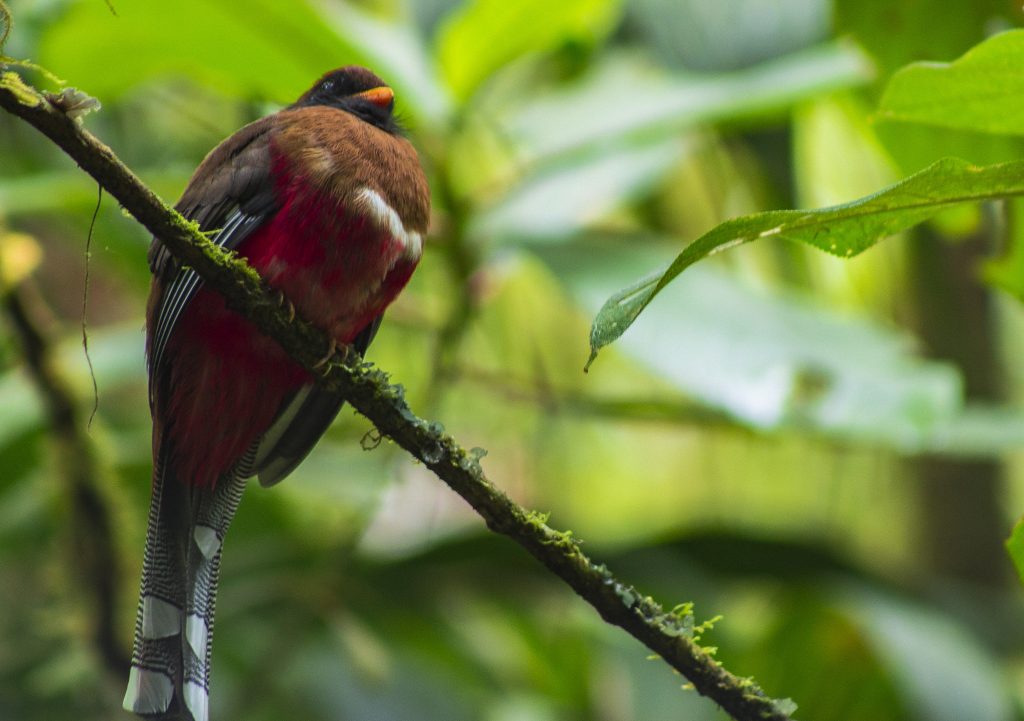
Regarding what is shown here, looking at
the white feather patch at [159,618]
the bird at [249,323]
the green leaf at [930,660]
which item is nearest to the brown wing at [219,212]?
the bird at [249,323]

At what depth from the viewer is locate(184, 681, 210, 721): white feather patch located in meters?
1.82

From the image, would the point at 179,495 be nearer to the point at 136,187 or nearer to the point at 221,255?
the point at 221,255

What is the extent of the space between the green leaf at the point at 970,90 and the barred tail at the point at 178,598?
3.87ft

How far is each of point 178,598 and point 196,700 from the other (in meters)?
0.19

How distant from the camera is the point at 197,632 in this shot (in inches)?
76.4

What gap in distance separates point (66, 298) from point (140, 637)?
3039 millimetres

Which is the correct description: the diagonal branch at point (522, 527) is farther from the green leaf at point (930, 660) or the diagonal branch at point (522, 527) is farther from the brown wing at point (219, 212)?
the green leaf at point (930, 660)

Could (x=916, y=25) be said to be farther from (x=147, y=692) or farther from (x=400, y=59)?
(x=147, y=692)

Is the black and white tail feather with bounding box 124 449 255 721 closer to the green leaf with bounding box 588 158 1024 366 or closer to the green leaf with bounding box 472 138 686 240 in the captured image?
the green leaf with bounding box 588 158 1024 366

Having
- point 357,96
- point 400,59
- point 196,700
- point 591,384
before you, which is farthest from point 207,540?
point 591,384

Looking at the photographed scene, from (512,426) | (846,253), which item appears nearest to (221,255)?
(846,253)

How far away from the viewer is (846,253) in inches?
50.8

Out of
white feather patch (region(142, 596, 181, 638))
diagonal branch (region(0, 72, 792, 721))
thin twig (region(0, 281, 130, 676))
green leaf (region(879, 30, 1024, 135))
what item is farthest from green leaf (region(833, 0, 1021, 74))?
thin twig (region(0, 281, 130, 676))

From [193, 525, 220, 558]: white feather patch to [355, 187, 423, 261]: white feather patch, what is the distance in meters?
0.56
